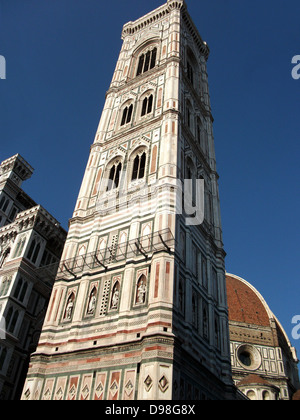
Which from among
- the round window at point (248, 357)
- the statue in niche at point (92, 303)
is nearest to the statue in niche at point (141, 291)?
the statue in niche at point (92, 303)

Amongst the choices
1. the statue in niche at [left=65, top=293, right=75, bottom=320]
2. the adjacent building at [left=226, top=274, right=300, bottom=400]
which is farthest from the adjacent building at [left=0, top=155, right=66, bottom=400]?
the adjacent building at [left=226, top=274, right=300, bottom=400]

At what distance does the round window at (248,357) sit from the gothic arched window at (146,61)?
3536 cm

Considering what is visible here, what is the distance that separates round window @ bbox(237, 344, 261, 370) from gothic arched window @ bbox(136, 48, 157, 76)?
3536cm

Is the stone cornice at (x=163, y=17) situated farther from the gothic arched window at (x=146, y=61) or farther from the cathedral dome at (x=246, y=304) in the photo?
the cathedral dome at (x=246, y=304)

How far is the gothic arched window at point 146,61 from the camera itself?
104ft

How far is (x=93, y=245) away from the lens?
19.8m

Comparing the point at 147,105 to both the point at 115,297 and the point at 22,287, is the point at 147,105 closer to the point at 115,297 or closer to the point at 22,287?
the point at 22,287

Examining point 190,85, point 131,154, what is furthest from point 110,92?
point 131,154

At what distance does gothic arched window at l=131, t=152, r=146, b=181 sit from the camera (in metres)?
22.0

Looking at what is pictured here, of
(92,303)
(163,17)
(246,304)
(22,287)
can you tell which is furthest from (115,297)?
(246,304)

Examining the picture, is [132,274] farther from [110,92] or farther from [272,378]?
[272,378]

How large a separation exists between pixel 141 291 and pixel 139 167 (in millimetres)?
8549

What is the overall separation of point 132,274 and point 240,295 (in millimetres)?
47432

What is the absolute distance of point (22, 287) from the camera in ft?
73.7
